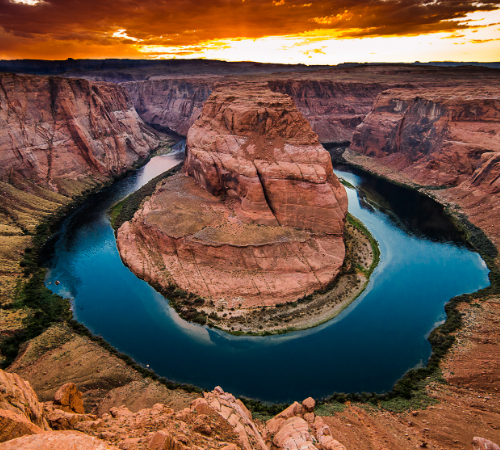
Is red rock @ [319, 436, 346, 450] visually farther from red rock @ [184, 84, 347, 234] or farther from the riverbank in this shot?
red rock @ [184, 84, 347, 234]

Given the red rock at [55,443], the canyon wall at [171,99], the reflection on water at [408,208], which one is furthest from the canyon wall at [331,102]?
the red rock at [55,443]

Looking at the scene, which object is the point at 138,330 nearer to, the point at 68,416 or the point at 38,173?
the point at 68,416

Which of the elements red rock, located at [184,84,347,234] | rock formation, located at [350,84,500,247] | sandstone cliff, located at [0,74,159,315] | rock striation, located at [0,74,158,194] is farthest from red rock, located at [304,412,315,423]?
rock striation, located at [0,74,158,194]

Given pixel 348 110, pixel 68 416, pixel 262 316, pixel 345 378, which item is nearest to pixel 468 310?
pixel 345 378

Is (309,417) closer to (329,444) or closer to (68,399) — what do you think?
(329,444)

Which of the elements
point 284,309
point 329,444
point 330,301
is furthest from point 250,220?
point 329,444

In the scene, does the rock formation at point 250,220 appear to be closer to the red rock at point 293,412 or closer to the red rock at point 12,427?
the red rock at point 293,412

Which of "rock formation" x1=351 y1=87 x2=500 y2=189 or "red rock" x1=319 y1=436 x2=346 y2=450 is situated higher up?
"rock formation" x1=351 y1=87 x2=500 y2=189
